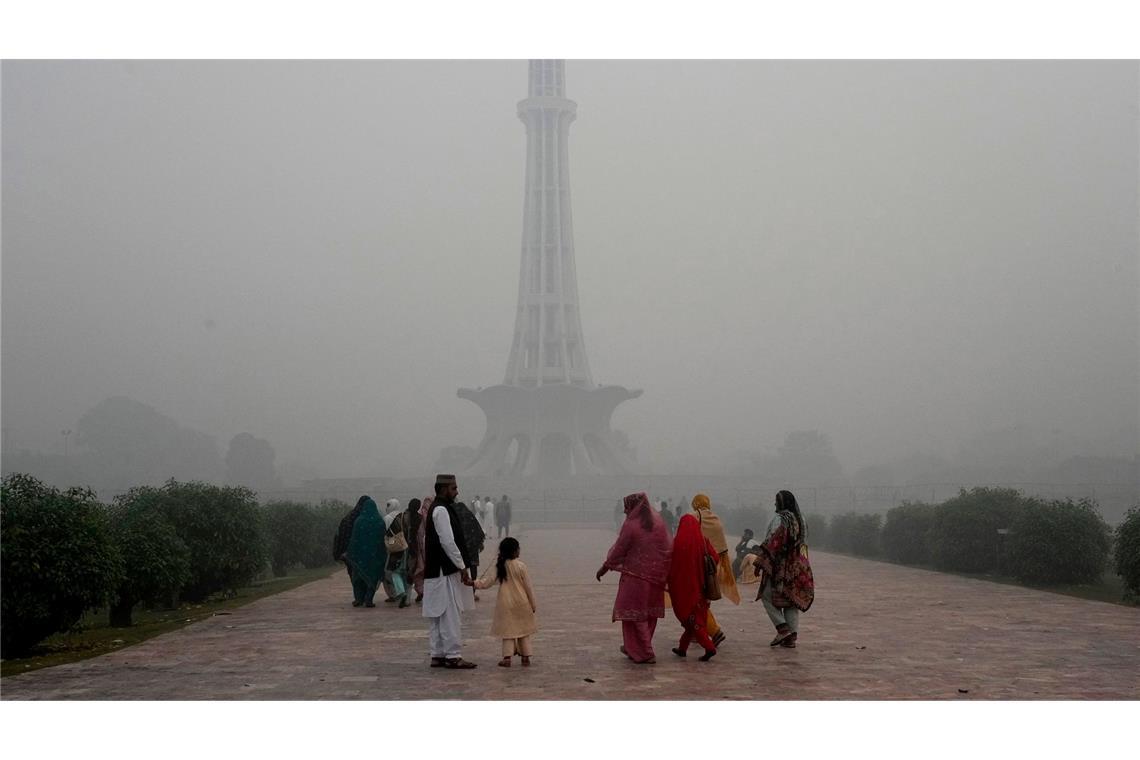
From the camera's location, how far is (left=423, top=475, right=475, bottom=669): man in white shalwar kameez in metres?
6.52

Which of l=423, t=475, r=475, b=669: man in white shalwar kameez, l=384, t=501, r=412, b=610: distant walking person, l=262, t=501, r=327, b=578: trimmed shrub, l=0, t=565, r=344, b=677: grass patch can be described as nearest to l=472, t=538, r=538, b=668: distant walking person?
l=423, t=475, r=475, b=669: man in white shalwar kameez

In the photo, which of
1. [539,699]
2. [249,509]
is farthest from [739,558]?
[539,699]

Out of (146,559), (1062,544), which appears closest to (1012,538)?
(1062,544)

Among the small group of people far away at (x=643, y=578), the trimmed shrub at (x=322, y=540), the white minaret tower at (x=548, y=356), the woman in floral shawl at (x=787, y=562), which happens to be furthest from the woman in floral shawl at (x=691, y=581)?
the white minaret tower at (x=548, y=356)

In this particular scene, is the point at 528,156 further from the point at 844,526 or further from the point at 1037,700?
the point at 1037,700

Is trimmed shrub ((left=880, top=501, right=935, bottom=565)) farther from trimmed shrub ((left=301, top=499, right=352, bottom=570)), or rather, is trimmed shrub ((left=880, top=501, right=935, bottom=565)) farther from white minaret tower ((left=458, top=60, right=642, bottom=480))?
white minaret tower ((left=458, top=60, right=642, bottom=480))

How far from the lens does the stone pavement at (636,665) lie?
226 inches

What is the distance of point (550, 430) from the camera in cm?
5316

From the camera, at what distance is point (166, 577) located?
977 centimetres

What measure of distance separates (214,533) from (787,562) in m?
6.99

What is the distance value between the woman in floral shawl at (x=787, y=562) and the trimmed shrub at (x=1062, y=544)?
6.50 metres

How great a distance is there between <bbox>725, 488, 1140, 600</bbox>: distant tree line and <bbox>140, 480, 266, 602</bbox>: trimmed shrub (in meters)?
6.70

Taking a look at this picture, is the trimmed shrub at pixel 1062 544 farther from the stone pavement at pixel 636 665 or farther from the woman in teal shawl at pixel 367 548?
the woman in teal shawl at pixel 367 548

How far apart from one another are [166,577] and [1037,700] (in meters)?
7.53
